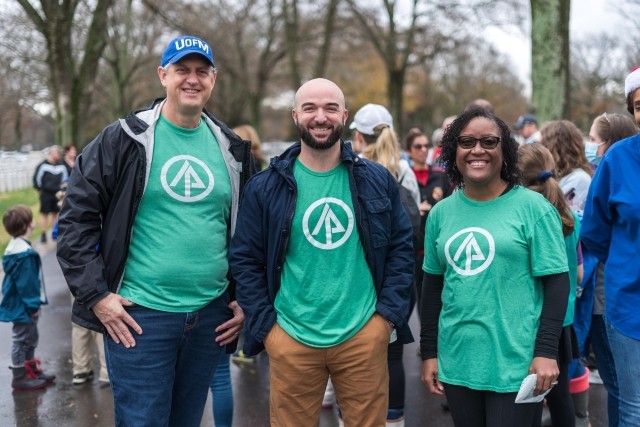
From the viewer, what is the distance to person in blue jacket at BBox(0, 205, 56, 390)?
16.4ft

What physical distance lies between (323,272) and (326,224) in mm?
207

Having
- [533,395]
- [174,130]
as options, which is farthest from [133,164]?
[533,395]

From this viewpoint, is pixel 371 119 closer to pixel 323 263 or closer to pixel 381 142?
pixel 381 142

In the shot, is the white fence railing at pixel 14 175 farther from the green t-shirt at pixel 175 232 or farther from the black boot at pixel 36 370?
the green t-shirt at pixel 175 232

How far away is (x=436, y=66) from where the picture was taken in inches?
1612

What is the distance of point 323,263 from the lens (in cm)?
269

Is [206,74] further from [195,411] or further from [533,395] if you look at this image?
[533,395]

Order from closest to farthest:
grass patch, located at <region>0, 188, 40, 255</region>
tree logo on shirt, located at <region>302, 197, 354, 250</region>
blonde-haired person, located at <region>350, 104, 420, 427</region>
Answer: tree logo on shirt, located at <region>302, 197, 354, 250</region> → blonde-haired person, located at <region>350, 104, 420, 427</region> → grass patch, located at <region>0, 188, 40, 255</region>

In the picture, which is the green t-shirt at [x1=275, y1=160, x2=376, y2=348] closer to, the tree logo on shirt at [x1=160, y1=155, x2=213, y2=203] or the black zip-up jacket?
the tree logo on shirt at [x1=160, y1=155, x2=213, y2=203]

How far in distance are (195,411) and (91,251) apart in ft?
3.09

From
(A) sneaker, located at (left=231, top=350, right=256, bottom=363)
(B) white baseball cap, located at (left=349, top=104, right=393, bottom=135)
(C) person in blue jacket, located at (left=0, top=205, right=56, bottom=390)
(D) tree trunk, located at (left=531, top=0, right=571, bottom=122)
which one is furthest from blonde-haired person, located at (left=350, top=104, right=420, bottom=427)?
(D) tree trunk, located at (left=531, top=0, right=571, bottom=122)

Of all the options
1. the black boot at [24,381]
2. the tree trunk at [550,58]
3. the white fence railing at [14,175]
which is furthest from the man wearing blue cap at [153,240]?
the white fence railing at [14,175]

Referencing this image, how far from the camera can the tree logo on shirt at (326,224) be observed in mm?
2686

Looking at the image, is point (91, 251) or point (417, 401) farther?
point (417, 401)
